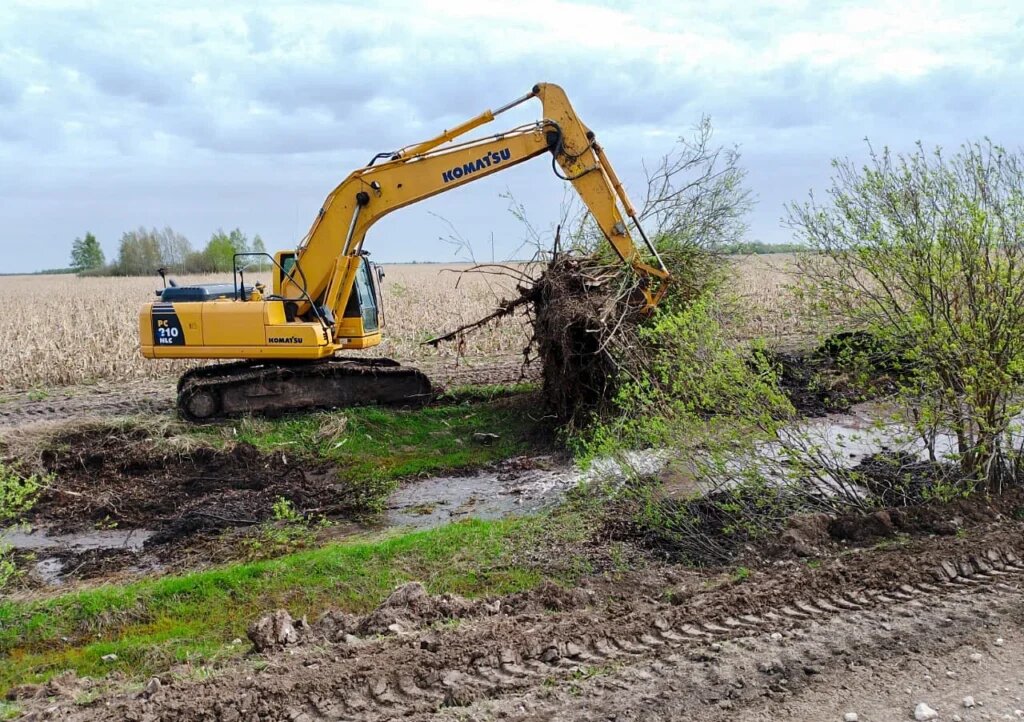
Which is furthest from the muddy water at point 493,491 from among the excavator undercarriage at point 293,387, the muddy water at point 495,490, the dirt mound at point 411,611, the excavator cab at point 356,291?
the excavator cab at point 356,291

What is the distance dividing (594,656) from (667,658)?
1.25 feet

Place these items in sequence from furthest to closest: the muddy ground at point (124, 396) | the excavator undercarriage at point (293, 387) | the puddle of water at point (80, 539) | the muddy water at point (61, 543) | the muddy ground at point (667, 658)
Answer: the muddy ground at point (124, 396) < the excavator undercarriage at point (293, 387) < the puddle of water at point (80, 539) < the muddy water at point (61, 543) < the muddy ground at point (667, 658)

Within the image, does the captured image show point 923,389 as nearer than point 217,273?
Yes

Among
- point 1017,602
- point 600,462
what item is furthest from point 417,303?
point 1017,602

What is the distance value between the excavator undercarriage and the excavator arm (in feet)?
2.91

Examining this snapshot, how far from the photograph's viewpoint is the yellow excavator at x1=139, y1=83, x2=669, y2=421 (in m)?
10.2

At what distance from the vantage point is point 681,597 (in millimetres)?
5289

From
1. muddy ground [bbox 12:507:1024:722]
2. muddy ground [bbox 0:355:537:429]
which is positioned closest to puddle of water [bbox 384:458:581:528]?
muddy ground [bbox 12:507:1024:722]

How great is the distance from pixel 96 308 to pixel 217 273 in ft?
58.9

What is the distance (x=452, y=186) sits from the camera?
35.1 ft

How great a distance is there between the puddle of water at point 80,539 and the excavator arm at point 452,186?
423 centimetres

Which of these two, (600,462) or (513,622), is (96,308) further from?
(513,622)

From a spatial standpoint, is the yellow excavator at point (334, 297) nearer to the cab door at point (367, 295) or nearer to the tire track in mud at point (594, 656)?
the cab door at point (367, 295)

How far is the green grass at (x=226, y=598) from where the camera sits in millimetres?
5383
